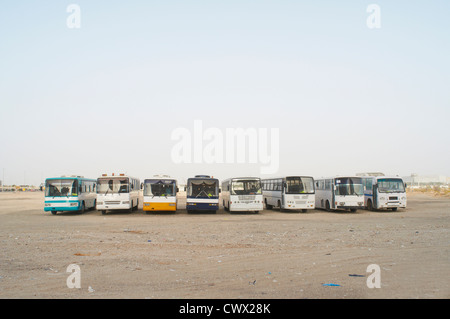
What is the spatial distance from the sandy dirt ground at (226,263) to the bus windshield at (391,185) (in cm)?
1436

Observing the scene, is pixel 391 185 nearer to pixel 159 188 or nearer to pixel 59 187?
pixel 159 188

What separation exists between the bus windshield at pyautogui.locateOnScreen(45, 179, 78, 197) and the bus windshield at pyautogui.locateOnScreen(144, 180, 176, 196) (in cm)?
564

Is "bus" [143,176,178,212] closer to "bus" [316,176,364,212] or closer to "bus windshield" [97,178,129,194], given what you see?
"bus windshield" [97,178,129,194]

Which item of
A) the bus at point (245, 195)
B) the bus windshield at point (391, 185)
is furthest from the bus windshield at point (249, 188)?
the bus windshield at point (391, 185)

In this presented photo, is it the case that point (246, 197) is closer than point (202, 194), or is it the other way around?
point (202, 194)

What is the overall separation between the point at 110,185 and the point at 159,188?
11.8 feet

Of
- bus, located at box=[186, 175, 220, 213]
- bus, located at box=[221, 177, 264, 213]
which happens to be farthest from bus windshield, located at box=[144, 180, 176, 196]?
bus, located at box=[221, 177, 264, 213]

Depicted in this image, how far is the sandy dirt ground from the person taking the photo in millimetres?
7562

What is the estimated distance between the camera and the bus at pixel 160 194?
28562 millimetres

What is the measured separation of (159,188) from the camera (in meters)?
28.6

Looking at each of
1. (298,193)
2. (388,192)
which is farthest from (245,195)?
(388,192)
